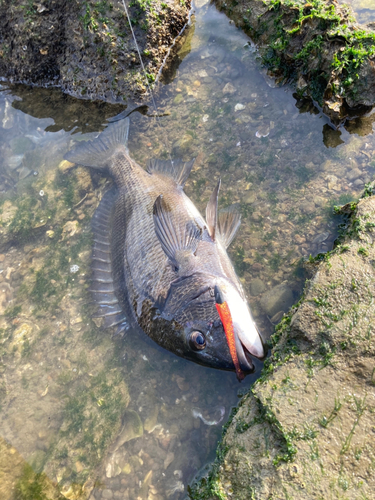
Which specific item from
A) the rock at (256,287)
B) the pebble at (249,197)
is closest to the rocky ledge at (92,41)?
the pebble at (249,197)

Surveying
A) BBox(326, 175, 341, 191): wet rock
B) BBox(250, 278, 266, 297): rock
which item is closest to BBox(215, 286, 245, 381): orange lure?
BBox(250, 278, 266, 297): rock

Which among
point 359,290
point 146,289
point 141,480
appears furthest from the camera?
point 146,289

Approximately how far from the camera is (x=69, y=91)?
208 inches

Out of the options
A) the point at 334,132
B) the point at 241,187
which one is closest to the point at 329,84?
the point at 334,132

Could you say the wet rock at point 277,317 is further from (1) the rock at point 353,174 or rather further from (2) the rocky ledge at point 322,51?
(2) the rocky ledge at point 322,51

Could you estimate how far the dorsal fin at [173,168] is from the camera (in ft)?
14.4

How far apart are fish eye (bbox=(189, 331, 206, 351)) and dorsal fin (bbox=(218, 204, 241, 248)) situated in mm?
1239

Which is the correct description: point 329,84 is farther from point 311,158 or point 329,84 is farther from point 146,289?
point 146,289

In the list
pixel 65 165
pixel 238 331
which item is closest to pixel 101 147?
pixel 65 165

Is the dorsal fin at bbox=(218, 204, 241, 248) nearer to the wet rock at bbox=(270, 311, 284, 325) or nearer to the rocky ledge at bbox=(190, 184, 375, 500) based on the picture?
the wet rock at bbox=(270, 311, 284, 325)

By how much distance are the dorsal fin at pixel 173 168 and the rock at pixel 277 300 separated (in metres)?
1.84

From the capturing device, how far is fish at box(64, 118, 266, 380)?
3008 mm

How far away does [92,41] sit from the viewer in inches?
189

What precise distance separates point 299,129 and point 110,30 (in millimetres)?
3063
